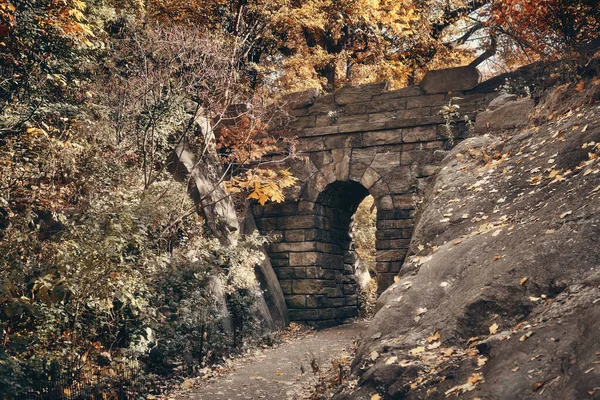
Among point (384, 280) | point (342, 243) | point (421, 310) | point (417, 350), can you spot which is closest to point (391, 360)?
point (417, 350)

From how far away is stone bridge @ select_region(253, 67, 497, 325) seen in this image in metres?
11.3

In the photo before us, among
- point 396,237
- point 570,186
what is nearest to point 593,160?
point 570,186

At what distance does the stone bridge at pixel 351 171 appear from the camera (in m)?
11.3

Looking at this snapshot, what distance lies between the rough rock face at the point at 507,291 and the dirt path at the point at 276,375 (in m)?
1.53

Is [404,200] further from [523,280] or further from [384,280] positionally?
[523,280]

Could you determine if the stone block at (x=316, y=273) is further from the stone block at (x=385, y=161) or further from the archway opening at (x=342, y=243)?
the stone block at (x=385, y=161)

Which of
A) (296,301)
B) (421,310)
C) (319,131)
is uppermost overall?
(319,131)

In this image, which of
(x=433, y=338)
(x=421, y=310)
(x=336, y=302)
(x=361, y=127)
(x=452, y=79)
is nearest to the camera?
(x=433, y=338)

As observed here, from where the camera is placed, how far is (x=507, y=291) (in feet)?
15.0

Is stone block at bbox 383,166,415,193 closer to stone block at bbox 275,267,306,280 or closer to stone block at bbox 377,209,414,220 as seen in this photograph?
stone block at bbox 377,209,414,220

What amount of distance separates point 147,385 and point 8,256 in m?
2.01

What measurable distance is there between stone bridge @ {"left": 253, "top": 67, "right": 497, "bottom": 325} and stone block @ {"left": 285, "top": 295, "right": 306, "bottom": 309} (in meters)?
0.02

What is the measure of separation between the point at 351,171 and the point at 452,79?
244 cm

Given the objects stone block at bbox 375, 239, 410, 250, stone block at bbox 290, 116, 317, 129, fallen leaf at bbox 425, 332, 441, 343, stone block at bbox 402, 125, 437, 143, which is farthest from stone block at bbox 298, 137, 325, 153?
fallen leaf at bbox 425, 332, 441, 343
